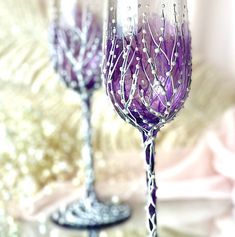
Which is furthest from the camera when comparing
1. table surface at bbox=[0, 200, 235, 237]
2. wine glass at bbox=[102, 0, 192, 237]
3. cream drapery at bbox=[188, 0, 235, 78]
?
cream drapery at bbox=[188, 0, 235, 78]

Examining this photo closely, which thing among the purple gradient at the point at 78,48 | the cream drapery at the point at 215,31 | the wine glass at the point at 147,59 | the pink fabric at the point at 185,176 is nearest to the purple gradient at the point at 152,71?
the wine glass at the point at 147,59

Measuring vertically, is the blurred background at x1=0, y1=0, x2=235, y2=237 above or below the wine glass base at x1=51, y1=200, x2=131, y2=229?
above

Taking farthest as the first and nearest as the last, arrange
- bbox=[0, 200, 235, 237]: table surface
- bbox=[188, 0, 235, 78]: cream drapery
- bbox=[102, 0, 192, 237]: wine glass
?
bbox=[188, 0, 235, 78]: cream drapery
bbox=[0, 200, 235, 237]: table surface
bbox=[102, 0, 192, 237]: wine glass

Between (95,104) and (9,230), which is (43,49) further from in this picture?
(9,230)

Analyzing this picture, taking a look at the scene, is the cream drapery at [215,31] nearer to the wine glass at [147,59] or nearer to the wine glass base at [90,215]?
the wine glass base at [90,215]

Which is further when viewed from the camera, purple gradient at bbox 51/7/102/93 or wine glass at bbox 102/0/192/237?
purple gradient at bbox 51/7/102/93

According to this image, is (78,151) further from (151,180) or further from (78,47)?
(151,180)

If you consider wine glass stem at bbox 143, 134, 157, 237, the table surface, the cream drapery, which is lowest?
the table surface

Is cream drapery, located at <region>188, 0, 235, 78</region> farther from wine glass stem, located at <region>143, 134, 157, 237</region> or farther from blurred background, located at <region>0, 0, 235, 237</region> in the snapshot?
wine glass stem, located at <region>143, 134, 157, 237</region>

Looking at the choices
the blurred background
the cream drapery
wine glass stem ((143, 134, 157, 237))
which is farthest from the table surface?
the cream drapery
